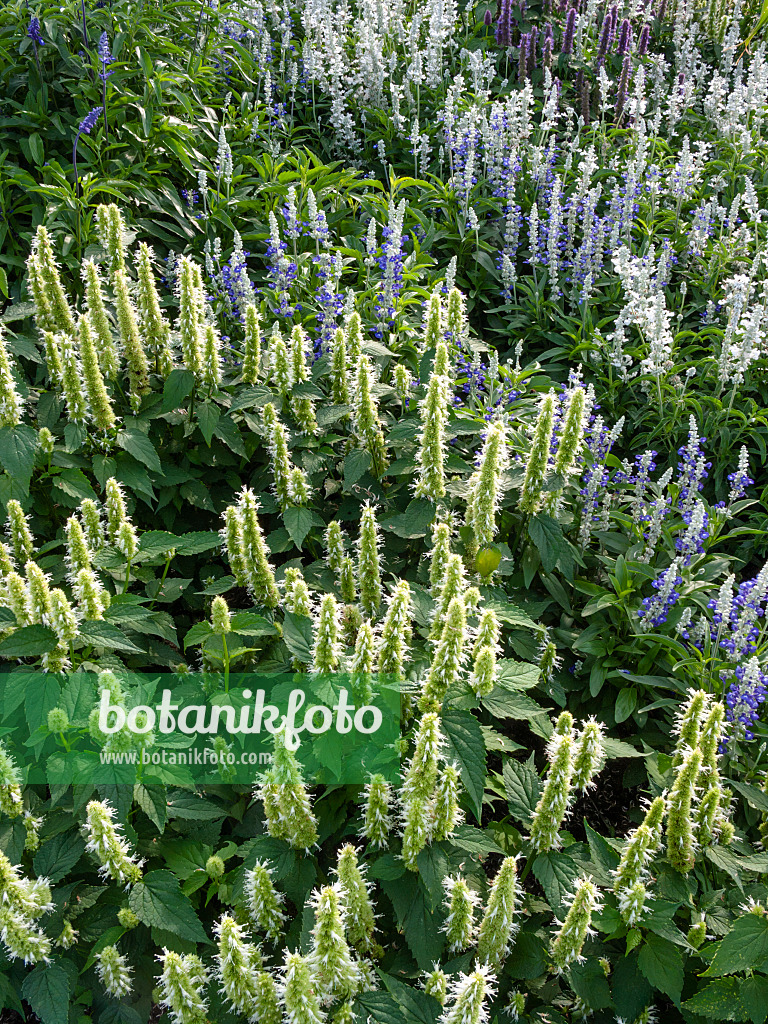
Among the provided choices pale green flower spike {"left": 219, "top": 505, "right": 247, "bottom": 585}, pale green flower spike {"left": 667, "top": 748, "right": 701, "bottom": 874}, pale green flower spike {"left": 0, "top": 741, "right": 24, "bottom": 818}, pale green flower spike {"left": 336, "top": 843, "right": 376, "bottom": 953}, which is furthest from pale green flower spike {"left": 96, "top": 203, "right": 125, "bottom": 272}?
pale green flower spike {"left": 667, "top": 748, "right": 701, "bottom": 874}

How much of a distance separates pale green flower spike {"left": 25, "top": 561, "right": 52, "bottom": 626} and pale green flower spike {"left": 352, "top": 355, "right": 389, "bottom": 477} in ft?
5.21

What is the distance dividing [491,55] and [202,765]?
7.71m

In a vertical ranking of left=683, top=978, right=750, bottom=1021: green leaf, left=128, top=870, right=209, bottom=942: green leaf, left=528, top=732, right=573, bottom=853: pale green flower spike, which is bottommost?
left=683, top=978, right=750, bottom=1021: green leaf

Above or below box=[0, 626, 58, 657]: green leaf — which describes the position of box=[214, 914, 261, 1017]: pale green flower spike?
below

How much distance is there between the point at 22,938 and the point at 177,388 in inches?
91.5

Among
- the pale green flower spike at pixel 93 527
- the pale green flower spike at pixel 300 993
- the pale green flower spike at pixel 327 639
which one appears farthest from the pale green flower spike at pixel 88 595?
the pale green flower spike at pixel 300 993

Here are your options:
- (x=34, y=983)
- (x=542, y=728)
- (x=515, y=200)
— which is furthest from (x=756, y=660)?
(x=515, y=200)

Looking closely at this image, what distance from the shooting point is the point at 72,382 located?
3.80 m

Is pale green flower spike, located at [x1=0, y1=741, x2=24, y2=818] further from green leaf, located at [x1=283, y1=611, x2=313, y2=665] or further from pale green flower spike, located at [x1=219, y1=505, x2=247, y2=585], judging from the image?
pale green flower spike, located at [x1=219, y1=505, x2=247, y2=585]

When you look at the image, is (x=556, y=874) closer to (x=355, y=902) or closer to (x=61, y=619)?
(x=355, y=902)

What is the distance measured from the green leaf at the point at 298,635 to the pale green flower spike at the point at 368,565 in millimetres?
477

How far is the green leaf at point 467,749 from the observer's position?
2727 mm

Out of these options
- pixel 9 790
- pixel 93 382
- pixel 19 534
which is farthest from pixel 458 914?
pixel 93 382

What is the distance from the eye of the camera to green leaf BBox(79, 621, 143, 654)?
3.04m
